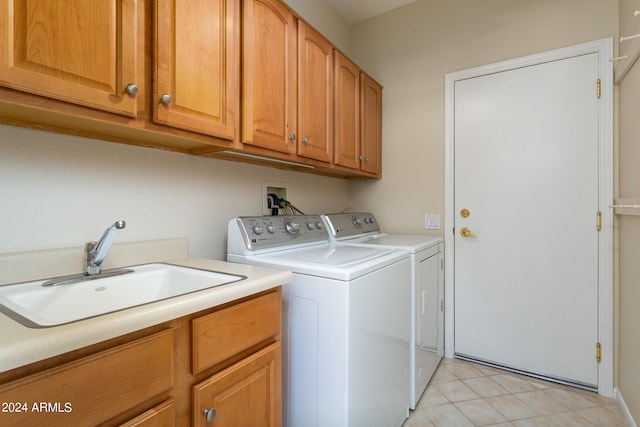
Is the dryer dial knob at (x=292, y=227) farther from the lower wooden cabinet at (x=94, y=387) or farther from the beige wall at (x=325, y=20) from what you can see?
the beige wall at (x=325, y=20)

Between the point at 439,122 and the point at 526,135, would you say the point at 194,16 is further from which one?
the point at 526,135

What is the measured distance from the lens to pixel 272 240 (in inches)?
60.2

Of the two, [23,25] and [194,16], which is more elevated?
[194,16]

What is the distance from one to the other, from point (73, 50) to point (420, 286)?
181 centimetres

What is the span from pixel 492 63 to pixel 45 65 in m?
2.49

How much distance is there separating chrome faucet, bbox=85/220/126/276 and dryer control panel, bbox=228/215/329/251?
524 mm

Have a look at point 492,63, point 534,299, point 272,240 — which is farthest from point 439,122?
point 272,240

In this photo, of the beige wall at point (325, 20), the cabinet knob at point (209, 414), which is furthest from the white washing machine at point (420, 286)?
the beige wall at point (325, 20)

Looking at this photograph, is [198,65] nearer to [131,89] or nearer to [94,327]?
[131,89]

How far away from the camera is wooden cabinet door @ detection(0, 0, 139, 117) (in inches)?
29.2

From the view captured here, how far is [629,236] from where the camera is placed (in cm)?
162

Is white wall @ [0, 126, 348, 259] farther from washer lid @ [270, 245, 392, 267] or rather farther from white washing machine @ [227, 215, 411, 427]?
washer lid @ [270, 245, 392, 267]

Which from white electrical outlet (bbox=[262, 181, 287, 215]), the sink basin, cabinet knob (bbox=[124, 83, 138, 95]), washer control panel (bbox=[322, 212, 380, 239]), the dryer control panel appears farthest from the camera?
washer control panel (bbox=[322, 212, 380, 239])

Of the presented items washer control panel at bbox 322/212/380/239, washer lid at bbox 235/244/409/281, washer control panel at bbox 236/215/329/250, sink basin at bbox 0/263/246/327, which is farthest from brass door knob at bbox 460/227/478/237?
sink basin at bbox 0/263/246/327
